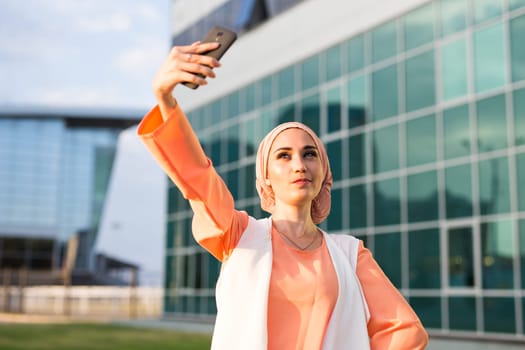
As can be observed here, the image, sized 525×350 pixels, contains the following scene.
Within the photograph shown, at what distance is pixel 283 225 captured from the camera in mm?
2311

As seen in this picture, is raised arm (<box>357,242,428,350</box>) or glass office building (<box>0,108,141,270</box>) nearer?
raised arm (<box>357,242,428,350</box>)

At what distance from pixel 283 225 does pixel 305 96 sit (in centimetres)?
1911

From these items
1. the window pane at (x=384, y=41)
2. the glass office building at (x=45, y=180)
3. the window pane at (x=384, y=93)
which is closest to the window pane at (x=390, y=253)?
the window pane at (x=384, y=93)

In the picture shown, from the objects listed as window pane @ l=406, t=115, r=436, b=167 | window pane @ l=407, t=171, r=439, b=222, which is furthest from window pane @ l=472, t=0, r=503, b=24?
window pane @ l=407, t=171, r=439, b=222

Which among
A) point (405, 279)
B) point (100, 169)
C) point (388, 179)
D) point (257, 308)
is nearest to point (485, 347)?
point (405, 279)

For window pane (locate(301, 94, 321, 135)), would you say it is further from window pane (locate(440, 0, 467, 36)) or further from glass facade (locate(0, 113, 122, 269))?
glass facade (locate(0, 113, 122, 269))

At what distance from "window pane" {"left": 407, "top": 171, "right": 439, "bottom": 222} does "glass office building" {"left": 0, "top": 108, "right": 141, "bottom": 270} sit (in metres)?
42.3

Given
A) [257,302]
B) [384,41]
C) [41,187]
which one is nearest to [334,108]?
[384,41]

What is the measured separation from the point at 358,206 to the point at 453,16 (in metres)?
5.12

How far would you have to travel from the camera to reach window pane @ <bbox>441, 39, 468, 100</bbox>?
51.9ft

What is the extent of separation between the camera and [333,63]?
2003cm

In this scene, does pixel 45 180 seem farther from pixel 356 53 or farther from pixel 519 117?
pixel 519 117

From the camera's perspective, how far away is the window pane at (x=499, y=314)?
558 inches

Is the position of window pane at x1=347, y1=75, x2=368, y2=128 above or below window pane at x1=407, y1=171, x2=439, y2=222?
above
